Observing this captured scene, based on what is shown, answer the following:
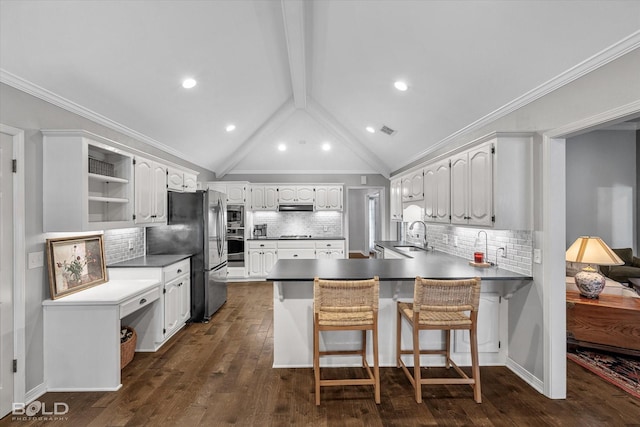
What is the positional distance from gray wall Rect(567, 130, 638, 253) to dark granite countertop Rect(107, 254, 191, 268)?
19.4 feet

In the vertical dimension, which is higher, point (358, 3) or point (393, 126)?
point (358, 3)

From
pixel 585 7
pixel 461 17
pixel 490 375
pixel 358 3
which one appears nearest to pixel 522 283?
pixel 490 375

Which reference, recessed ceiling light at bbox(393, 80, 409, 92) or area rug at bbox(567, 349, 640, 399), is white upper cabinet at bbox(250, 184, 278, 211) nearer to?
recessed ceiling light at bbox(393, 80, 409, 92)

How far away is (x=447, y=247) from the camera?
4359 mm

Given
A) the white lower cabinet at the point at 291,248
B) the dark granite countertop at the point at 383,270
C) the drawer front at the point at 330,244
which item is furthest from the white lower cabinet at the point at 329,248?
the dark granite countertop at the point at 383,270

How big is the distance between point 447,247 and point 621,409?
7.63 ft

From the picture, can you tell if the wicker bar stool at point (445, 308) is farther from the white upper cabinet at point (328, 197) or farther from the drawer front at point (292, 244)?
the white upper cabinet at point (328, 197)

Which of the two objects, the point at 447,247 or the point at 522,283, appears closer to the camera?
the point at 522,283

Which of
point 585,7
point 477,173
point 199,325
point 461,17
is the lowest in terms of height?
point 199,325

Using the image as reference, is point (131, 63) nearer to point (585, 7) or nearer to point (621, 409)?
point (585, 7)

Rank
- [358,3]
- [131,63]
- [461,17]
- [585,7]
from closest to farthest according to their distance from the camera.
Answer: [585,7] → [461,17] → [358,3] → [131,63]

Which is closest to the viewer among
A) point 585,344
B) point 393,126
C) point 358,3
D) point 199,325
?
point 358,3

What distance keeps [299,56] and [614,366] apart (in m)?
4.40

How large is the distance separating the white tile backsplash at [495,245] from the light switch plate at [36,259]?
401cm
